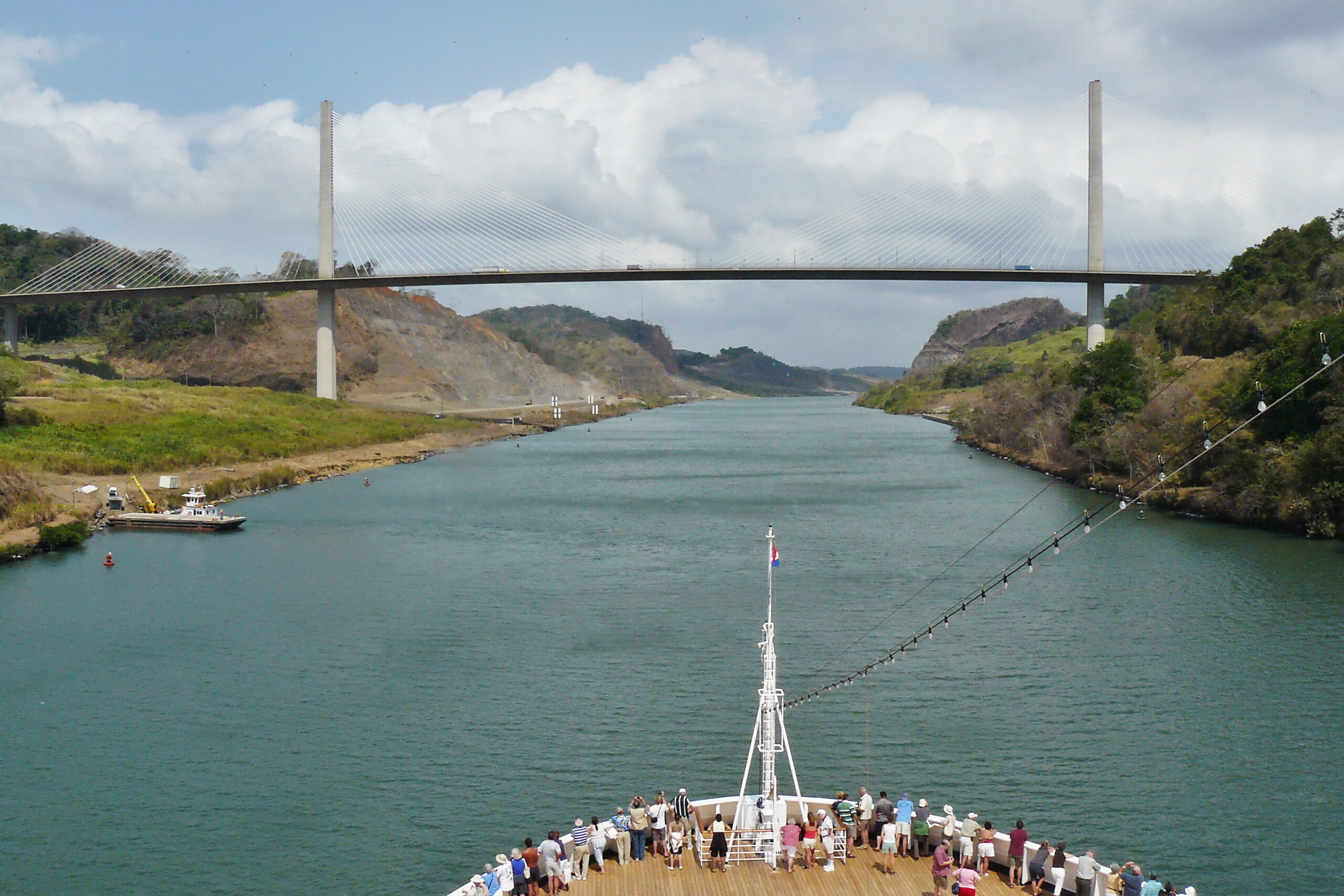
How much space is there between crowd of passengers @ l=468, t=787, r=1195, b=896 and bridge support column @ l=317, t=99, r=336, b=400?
91.7m

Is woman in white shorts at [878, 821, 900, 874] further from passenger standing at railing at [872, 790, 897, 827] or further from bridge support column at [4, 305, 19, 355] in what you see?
bridge support column at [4, 305, 19, 355]

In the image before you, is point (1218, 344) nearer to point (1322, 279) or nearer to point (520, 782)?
point (1322, 279)

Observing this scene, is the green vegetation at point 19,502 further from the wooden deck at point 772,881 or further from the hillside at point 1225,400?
the hillside at point 1225,400

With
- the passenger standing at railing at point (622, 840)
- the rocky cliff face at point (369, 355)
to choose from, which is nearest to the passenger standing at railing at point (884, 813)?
the passenger standing at railing at point (622, 840)

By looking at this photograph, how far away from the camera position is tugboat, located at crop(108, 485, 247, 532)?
57125 millimetres

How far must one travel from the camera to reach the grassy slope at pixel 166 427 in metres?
67.9

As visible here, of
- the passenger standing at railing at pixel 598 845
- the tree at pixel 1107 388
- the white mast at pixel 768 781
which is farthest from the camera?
the tree at pixel 1107 388

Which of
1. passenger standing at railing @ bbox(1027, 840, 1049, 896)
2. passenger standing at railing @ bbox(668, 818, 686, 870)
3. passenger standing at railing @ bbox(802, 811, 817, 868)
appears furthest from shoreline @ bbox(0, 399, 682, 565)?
passenger standing at railing @ bbox(1027, 840, 1049, 896)

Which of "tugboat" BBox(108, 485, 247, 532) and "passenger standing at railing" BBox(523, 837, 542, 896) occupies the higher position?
"tugboat" BBox(108, 485, 247, 532)

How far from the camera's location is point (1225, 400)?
59.2m

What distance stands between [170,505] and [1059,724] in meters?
50.2

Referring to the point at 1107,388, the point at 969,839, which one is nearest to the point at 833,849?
the point at 969,839

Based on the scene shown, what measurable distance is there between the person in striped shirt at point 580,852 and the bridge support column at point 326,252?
91826mm

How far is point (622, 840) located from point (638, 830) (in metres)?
0.31
